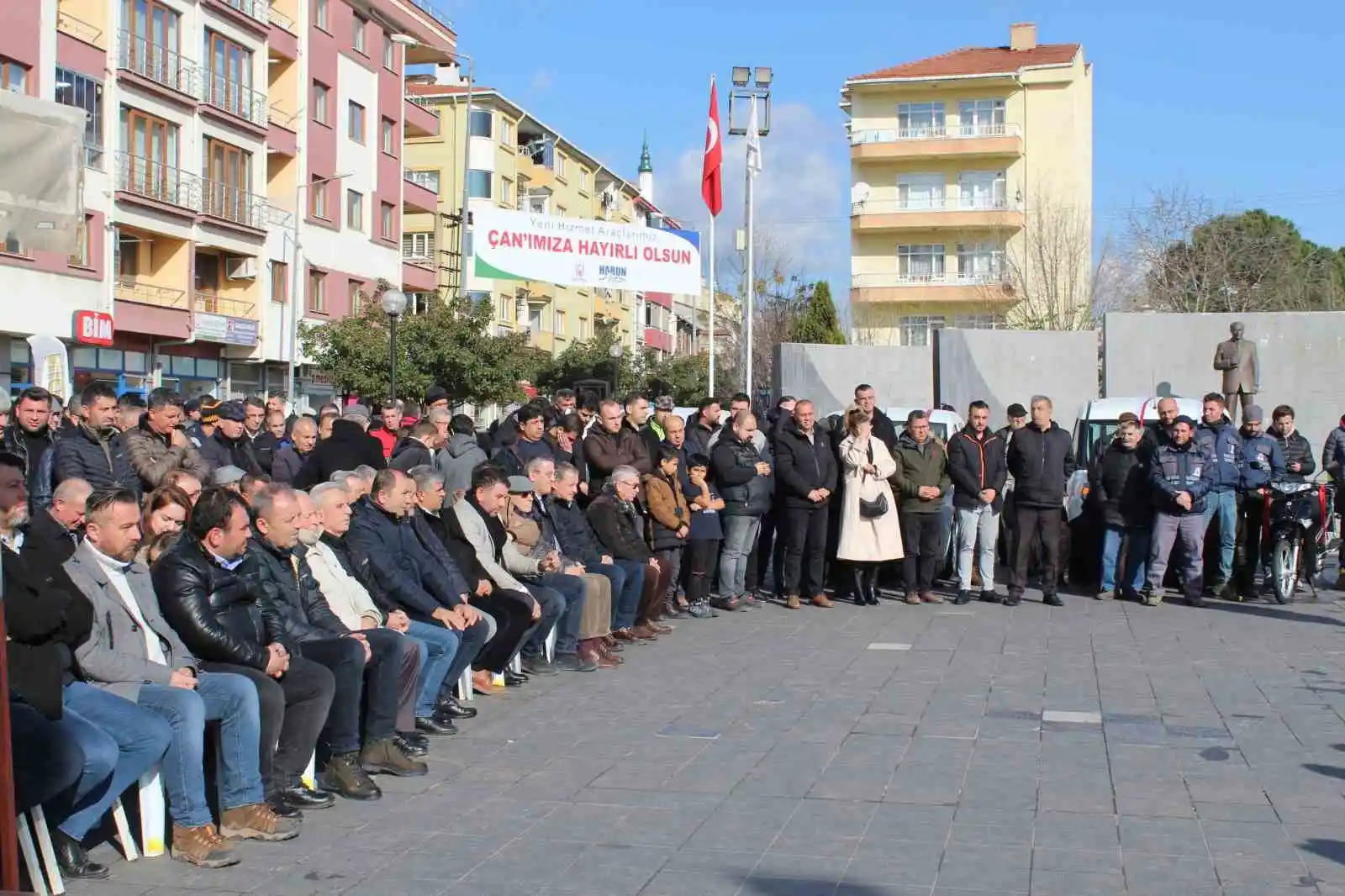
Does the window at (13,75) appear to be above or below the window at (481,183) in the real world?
below

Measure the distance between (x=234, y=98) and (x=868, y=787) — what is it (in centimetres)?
3568

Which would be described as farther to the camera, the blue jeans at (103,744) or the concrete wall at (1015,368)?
the concrete wall at (1015,368)

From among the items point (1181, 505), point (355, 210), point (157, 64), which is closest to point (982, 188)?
point (355, 210)

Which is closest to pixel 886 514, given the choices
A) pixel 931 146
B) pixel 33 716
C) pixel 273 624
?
pixel 273 624

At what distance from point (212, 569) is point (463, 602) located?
2.61 metres

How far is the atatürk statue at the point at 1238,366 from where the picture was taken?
71.9 feet

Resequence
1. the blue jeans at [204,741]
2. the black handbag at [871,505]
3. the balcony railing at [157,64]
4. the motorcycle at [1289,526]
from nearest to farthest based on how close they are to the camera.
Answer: the blue jeans at [204,741] → the motorcycle at [1289,526] → the black handbag at [871,505] → the balcony railing at [157,64]

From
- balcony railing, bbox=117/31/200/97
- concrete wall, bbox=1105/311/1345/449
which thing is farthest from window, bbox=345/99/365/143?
concrete wall, bbox=1105/311/1345/449

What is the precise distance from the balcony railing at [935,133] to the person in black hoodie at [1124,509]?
155ft

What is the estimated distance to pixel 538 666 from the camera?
10.9 m

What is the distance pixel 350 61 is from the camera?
4534 cm

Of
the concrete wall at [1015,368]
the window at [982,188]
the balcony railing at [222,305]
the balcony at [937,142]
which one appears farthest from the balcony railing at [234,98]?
the window at [982,188]

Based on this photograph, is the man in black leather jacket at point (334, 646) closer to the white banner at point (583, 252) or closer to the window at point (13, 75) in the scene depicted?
the white banner at point (583, 252)

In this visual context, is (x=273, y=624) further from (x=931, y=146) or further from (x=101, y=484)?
(x=931, y=146)
